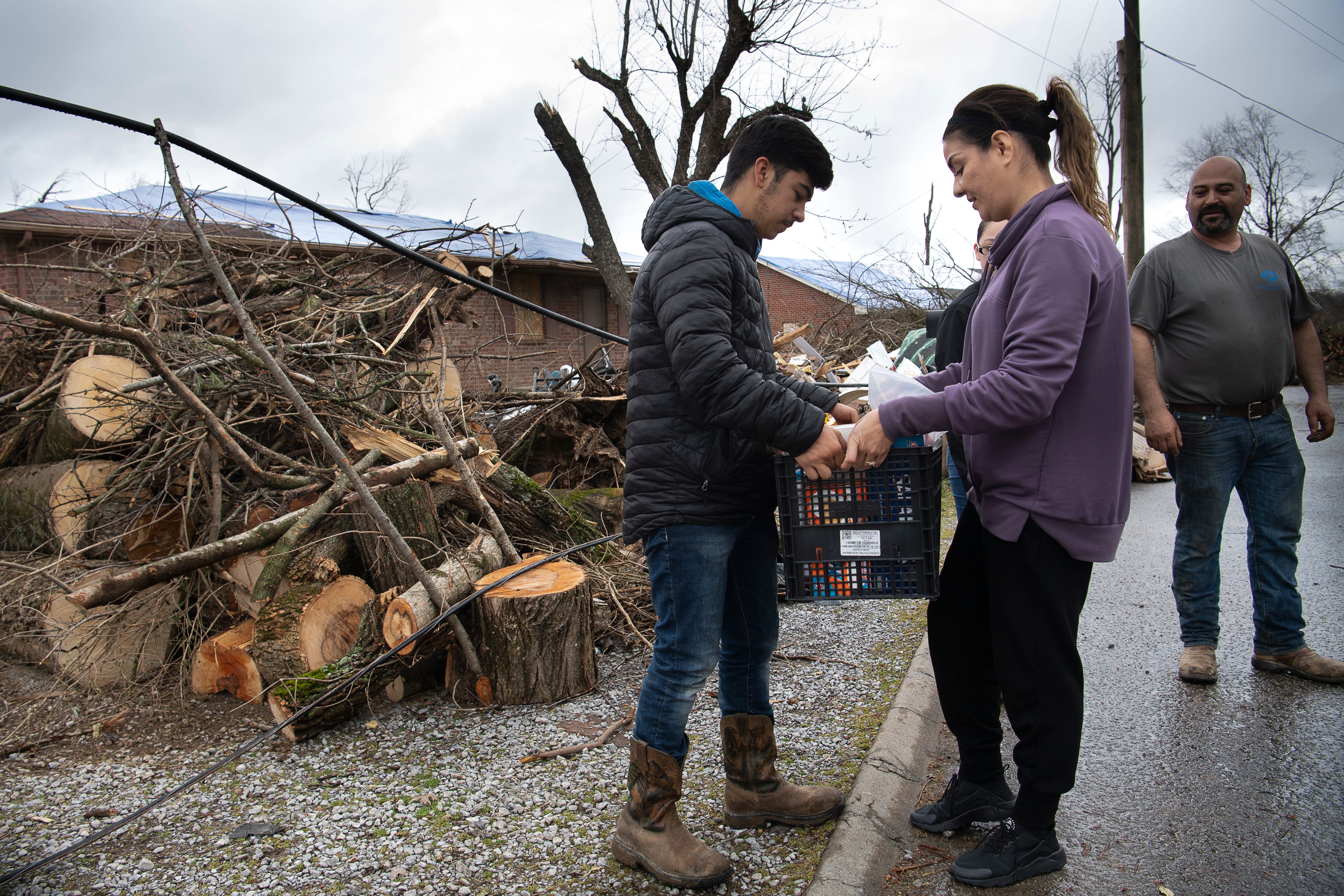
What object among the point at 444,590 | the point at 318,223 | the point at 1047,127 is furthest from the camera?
the point at 318,223

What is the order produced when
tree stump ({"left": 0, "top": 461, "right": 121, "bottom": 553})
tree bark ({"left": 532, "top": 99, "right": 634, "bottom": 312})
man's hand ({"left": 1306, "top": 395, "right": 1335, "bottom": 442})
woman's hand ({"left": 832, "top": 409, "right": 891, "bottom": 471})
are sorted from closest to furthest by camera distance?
woman's hand ({"left": 832, "top": 409, "right": 891, "bottom": 471}) → man's hand ({"left": 1306, "top": 395, "right": 1335, "bottom": 442}) → tree stump ({"left": 0, "top": 461, "right": 121, "bottom": 553}) → tree bark ({"left": 532, "top": 99, "right": 634, "bottom": 312})

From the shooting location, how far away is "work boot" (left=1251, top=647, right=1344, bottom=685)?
3357mm

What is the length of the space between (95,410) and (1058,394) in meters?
4.99

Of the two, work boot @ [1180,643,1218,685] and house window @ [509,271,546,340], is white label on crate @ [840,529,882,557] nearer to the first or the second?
work boot @ [1180,643,1218,685]

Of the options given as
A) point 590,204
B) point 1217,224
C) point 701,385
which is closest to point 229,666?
point 701,385

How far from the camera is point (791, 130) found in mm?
2271

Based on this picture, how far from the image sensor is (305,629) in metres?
3.59

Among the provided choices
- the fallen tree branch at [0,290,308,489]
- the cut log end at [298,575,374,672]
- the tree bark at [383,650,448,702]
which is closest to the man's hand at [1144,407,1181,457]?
the tree bark at [383,650,448,702]

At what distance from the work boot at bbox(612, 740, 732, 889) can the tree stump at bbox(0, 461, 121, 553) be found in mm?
3569

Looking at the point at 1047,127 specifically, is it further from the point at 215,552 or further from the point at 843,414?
the point at 215,552

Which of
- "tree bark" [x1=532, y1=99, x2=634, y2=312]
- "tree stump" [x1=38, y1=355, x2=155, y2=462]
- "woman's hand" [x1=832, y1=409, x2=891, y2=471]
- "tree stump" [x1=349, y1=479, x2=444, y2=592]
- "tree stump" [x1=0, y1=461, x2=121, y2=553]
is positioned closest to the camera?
"woman's hand" [x1=832, y1=409, x2=891, y2=471]

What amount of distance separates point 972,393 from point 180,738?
3.54 m

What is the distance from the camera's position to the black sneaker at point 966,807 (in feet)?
8.08

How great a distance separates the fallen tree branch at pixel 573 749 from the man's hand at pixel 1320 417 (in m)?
3.46
